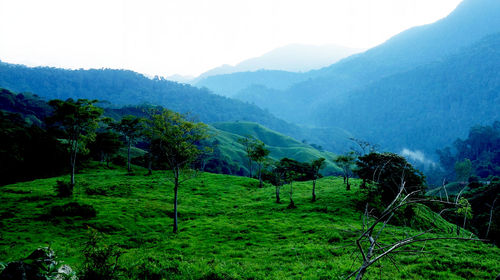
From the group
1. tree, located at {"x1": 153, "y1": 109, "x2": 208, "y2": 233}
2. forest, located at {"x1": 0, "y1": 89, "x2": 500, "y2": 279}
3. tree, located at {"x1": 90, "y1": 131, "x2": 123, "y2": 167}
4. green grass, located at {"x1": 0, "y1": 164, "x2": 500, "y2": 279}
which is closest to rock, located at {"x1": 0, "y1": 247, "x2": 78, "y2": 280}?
forest, located at {"x1": 0, "y1": 89, "x2": 500, "y2": 279}

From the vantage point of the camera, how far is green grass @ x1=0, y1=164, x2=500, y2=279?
57.8 feet

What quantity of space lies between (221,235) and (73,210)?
65.5ft

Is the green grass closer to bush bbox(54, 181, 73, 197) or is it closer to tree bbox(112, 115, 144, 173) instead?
bush bbox(54, 181, 73, 197)

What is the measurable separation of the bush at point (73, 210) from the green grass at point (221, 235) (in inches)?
41.2

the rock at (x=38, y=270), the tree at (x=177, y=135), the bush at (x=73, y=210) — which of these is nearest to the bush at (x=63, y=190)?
the bush at (x=73, y=210)

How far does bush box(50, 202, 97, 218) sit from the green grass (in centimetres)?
105

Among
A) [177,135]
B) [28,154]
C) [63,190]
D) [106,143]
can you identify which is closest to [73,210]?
[63,190]

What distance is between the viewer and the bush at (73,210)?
111 feet

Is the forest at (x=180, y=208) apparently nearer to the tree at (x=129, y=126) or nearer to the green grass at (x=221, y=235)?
the green grass at (x=221, y=235)

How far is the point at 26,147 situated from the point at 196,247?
237ft

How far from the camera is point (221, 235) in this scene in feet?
102

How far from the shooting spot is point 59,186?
4147 cm

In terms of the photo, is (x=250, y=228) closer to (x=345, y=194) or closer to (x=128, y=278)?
(x=128, y=278)

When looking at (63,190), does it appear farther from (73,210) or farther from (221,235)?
(221,235)
